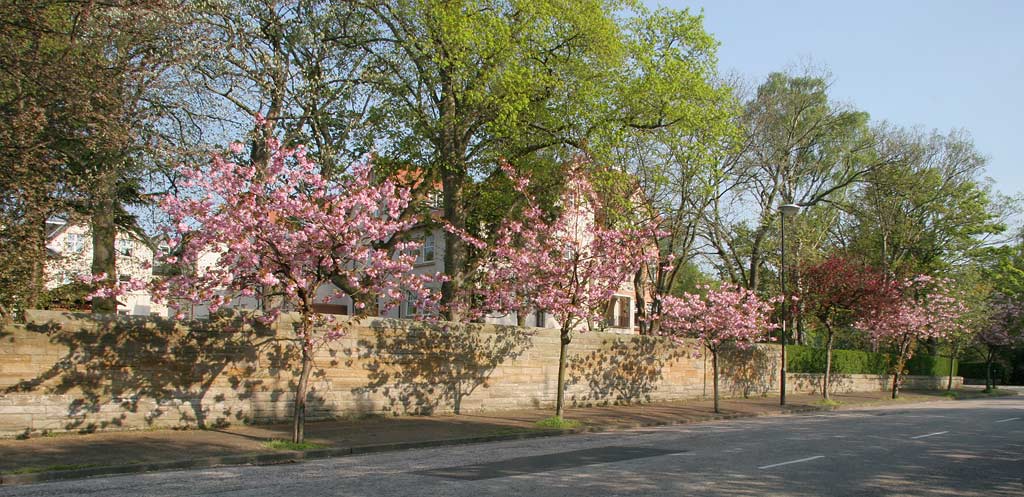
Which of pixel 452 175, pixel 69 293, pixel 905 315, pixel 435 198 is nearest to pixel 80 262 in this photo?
pixel 69 293

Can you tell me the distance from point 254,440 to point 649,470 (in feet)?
26.6

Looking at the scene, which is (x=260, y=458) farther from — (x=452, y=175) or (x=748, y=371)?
(x=748, y=371)

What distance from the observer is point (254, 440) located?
16.1m

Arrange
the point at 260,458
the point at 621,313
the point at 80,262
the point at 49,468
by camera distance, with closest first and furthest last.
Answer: the point at 49,468, the point at 260,458, the point at 80,262, the point at 621,313

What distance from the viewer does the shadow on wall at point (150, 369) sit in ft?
52.1

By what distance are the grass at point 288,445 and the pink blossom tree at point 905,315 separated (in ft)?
84.2

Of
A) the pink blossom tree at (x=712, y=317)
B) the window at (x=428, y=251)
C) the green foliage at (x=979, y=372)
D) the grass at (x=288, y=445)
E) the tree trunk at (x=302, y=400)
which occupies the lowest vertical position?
the green foliage at (x=979, y=372)

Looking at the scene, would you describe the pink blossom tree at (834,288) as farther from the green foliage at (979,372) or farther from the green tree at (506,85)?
the green foliage at (979,372)

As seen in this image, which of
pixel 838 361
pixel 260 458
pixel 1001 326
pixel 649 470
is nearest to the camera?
pixel 649 470

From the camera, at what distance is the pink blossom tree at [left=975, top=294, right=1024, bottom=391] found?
47.3m

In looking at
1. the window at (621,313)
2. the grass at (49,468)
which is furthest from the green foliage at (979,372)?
the grass at (49,468)

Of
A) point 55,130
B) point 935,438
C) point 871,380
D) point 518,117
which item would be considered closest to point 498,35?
point 518,117

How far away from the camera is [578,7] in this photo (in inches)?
1012

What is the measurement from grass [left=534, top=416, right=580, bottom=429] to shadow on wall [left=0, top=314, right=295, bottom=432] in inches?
265
